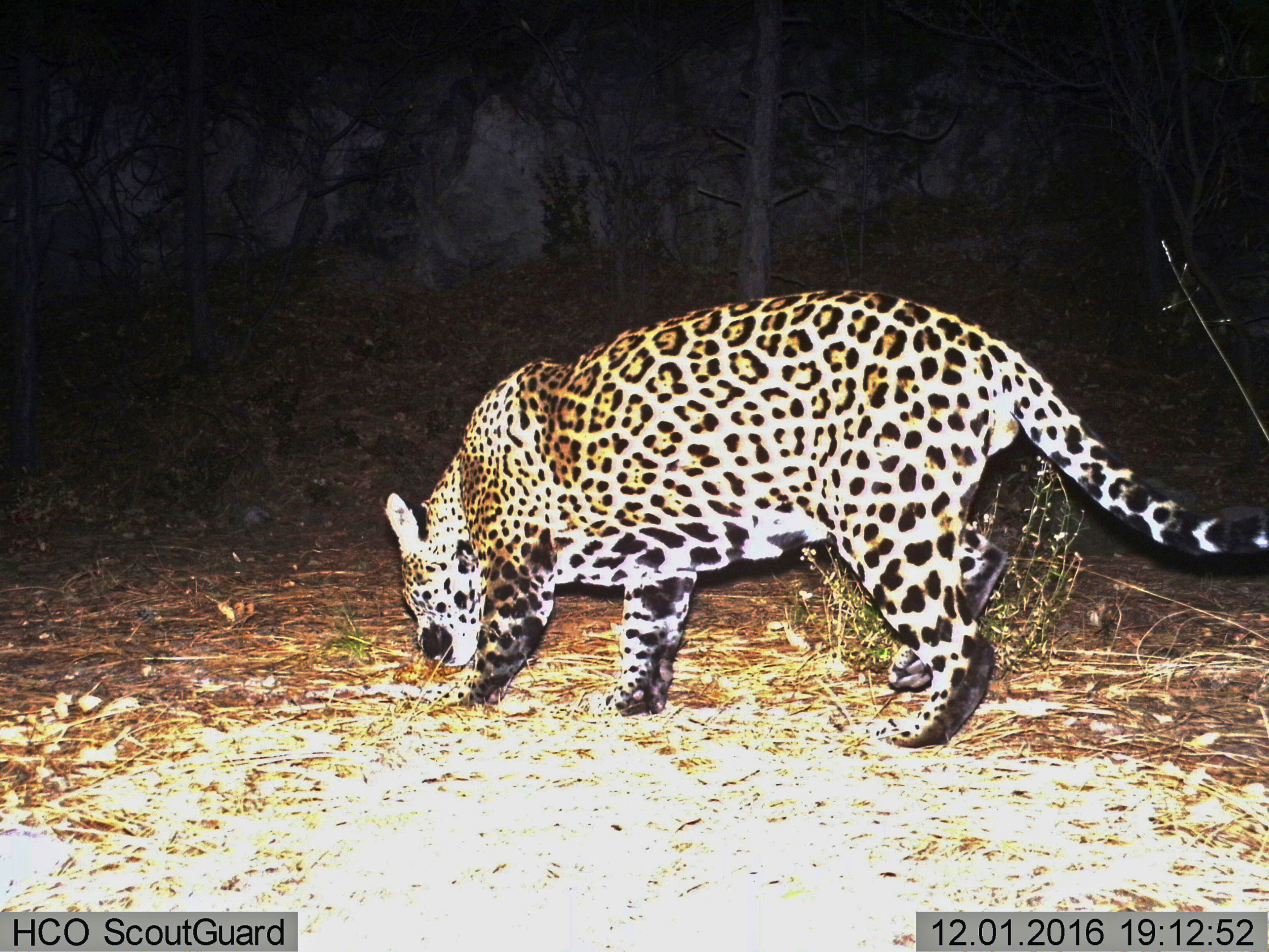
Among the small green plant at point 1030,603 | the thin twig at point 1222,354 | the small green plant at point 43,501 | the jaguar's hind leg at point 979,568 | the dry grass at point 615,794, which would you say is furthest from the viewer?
the small green plant at point 43,501

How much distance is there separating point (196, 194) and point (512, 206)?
4.10 metres

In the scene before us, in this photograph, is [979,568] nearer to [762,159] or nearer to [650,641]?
[650,641]

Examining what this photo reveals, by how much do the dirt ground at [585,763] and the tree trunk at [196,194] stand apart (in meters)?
3.39

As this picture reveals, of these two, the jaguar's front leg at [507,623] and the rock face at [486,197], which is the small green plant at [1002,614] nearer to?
the jaguar's front leg at [507,623]

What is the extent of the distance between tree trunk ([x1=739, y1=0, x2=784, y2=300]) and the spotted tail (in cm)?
590

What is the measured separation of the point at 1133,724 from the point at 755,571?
10.4 ft

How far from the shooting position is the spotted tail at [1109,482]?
12.3 feet

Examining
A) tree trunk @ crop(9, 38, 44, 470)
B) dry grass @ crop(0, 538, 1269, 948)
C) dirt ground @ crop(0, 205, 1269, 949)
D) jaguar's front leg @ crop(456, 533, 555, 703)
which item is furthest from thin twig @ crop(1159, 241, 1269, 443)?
tree trunk @ crop(9, 38, 44, 470)

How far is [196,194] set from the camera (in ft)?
37.6

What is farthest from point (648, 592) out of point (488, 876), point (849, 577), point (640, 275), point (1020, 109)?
point (1020, 109)

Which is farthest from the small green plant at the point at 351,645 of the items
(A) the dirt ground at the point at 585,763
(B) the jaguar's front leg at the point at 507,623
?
(B) the jaguar's front leg at the point at 507,623

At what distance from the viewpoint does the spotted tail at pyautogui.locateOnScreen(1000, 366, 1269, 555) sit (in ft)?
12.3

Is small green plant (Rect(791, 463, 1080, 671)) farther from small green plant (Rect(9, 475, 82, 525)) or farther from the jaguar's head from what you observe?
small green plant (Rect(9, 475, 82, 525))

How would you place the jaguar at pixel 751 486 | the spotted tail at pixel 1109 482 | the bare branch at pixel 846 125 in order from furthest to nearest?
the bare branch at pixel 846 125 < the jaguar at pixel 751 486 < the spotted tail at pixel 1109 482
